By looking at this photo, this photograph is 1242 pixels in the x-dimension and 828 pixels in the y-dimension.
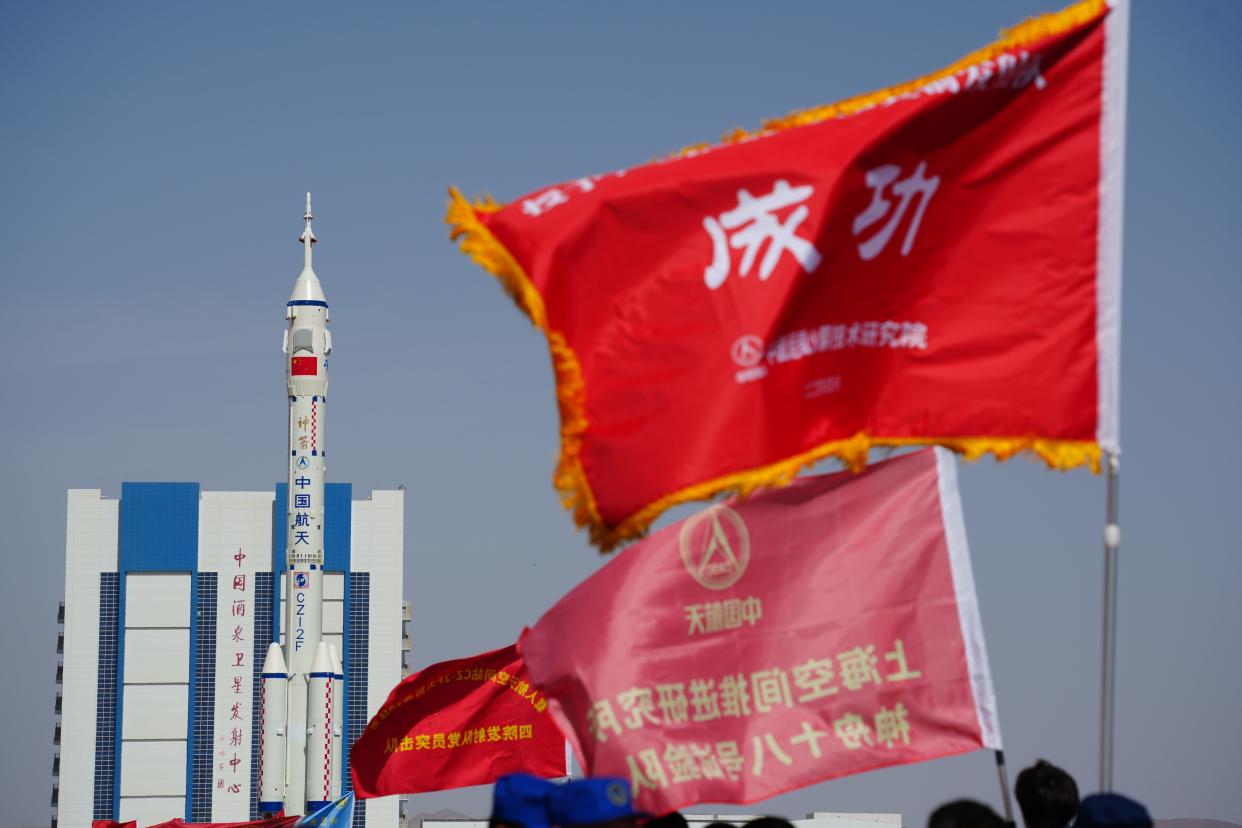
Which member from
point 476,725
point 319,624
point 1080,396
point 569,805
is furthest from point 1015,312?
point 319,624

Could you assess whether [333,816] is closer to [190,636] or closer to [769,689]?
[769,689]

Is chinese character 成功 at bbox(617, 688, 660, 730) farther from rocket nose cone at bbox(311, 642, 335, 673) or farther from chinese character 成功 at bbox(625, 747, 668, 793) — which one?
rocket nose cone at bbox(311, 642, 335, 673)

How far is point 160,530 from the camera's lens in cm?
6719

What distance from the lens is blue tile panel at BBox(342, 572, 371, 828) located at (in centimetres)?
6562

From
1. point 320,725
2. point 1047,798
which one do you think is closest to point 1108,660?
point 1047,798

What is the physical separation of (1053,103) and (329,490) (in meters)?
61.0

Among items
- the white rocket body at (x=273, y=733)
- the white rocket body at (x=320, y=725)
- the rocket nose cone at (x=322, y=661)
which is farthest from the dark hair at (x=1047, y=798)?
the white rocket body at (x=273, y=733)

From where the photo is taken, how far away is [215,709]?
65.6 m

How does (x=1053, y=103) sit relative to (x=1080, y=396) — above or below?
above

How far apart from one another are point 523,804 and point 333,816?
1475 centimetres

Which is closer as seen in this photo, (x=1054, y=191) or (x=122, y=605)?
(x=1054, y=191)

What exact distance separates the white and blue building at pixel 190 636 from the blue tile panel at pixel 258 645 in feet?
0.15

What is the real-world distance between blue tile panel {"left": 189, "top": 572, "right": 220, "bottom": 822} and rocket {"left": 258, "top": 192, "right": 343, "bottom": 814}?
23832 millimetres

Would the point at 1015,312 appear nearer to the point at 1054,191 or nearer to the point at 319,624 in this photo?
the point at 1054,191
